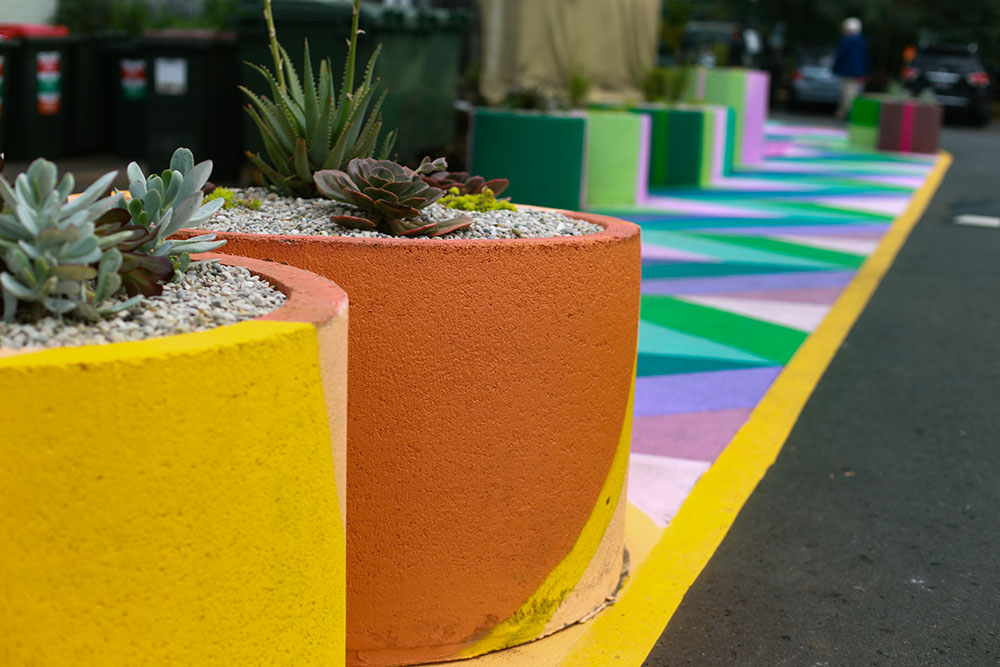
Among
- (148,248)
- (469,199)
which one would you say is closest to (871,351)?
(469,199)

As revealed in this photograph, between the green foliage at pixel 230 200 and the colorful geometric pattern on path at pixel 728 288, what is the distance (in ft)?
5.20

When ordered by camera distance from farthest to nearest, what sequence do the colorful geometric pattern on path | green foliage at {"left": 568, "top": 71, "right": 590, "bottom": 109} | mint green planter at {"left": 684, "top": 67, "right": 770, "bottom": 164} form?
mint green planter at {"left": 684, "top": 67, "right": 770, "bottom": 164} < green foliage at {"left": 568, "top": 71, "right": 590, "bottom": 109} < the colorful geometric pattern on path

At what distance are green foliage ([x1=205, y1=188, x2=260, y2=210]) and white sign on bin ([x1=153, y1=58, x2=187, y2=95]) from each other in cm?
608

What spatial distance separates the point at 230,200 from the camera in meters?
3.62

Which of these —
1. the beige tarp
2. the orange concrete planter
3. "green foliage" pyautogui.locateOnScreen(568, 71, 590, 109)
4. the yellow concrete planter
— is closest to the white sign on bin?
the beige tarp

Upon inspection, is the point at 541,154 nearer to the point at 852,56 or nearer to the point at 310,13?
the point at 310,13

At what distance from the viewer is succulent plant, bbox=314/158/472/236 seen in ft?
10.2

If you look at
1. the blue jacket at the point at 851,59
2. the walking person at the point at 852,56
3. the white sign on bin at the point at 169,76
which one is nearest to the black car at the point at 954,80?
the walking person at the point at 852,56

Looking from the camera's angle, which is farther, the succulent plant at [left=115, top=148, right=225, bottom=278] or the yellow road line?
the yellow road line

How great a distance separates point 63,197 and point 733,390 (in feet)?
12.8

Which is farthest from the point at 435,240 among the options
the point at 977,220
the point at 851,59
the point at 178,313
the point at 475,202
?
the point at 851,59

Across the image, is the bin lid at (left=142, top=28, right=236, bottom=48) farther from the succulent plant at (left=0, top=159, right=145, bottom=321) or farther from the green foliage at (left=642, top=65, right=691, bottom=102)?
the succulent plant at (left=0, top=159, right=145, bottom=321)

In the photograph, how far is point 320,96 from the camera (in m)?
3.71

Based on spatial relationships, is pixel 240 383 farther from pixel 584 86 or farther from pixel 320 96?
pixel 584 86
